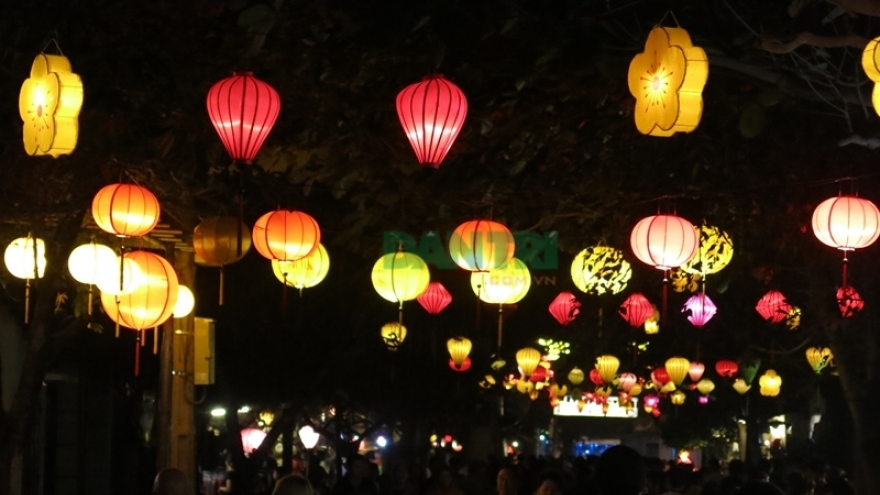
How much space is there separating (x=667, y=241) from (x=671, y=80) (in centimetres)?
383

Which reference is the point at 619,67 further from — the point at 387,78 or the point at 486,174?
the point at 486,174

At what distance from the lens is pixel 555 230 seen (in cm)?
1346

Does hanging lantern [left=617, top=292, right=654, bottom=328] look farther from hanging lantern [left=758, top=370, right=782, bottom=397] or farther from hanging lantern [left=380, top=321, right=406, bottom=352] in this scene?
hanging lantern [left=758, top=370, right=782, bottom=397]

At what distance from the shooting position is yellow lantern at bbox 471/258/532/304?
1330 centimetres

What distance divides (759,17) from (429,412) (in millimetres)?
22864

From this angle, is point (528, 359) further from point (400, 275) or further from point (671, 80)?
point (671, 80)

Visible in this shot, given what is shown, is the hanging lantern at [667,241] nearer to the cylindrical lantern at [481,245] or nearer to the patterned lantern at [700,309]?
the cylindrical lantern at [481,245]

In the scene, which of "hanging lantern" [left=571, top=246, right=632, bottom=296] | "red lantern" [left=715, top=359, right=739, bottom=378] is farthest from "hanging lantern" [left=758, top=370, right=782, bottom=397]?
A: "hanging lantern" [left=571, top=246, right=632, bottom=296]

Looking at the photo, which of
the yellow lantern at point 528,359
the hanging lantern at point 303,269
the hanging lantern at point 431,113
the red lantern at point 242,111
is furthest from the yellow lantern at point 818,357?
the red lantern at point 242,111

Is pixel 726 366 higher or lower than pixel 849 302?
higher

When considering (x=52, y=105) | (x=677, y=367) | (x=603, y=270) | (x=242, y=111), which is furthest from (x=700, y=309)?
(x=677, y=367)

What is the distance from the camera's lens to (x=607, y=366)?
26.1 meters

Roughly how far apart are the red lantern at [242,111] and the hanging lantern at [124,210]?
4.77 ft

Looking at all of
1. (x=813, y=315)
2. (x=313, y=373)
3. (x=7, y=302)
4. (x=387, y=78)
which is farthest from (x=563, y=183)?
(x=313, y=373)
